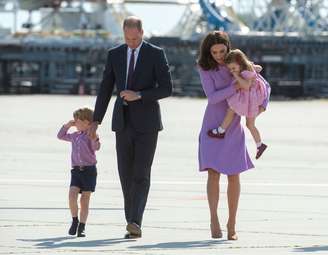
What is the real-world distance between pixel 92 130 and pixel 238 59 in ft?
4.67

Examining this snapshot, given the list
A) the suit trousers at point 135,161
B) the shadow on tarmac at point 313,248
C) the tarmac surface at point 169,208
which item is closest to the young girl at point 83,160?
the suit trousers at point 135,161

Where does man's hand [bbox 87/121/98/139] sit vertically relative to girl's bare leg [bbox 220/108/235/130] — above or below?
below

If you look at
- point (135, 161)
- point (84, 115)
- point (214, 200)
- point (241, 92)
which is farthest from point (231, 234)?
point (84, 115)

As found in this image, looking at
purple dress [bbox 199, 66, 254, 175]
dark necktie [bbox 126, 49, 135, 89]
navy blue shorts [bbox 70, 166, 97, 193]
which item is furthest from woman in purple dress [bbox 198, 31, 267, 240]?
navy blue shorts [bbox 70, 166, 97, 193]

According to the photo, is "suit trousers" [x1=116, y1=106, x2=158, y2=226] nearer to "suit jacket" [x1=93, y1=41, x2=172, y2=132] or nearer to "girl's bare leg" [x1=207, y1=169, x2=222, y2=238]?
"suit jacket" [x1=93, y1=41, x2=172, y2=132]

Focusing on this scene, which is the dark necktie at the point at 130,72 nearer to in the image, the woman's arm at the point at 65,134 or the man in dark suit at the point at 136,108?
the man in dark suit at the point at 136,108

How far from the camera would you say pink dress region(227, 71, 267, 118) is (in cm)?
1042

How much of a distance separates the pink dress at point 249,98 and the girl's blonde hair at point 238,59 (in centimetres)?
5

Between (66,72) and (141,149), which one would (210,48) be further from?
(66,72)

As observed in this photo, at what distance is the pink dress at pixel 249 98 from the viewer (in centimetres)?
1042

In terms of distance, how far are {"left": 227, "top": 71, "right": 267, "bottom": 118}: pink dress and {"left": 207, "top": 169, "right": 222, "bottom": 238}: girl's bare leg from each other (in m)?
0.59

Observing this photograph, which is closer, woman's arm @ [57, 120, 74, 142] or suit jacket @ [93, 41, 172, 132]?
suit jacket @ [93, 41, 172, 132]

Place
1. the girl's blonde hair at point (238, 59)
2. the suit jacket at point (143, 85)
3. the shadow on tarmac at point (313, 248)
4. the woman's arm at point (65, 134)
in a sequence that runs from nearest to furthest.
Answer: the shadow on tarmac at point (313, 248) < the girl's blonde hair at point (238, 59) < the suit jacket at point (143, 85) < the woman's arm at point (65, 134)

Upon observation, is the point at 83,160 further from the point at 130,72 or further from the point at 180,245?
the point at 180,245
